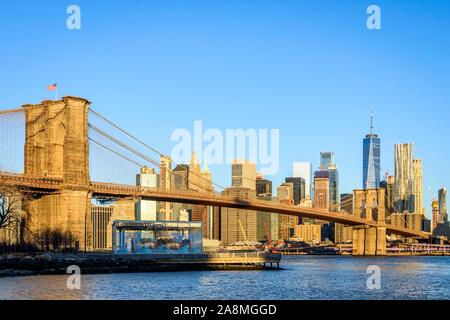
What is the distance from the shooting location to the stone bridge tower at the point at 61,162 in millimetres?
73812

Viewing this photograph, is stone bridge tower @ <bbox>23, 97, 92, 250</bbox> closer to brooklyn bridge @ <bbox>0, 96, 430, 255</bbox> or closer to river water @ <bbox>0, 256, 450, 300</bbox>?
brooklyn bridge @ <bbox>0, 96, 430, 255</bbox>

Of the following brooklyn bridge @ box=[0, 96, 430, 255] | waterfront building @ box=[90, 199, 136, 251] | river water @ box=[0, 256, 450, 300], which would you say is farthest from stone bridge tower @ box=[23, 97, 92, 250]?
waterfront building @ box=[90, 199, 136, 251]

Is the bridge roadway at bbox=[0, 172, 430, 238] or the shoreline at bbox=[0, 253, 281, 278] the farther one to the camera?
the bridge roadway at bbox=[0, 172, 430, 238]

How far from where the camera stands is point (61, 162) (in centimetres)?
7650

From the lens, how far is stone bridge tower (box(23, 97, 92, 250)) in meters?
73.8

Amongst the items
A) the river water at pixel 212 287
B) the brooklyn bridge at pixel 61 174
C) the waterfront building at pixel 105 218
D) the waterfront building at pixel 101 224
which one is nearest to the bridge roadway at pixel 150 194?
the brooklyn bridge at pixel 61 174

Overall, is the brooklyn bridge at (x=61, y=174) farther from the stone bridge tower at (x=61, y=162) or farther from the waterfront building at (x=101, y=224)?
the waterfront building at (x=101, y=224)

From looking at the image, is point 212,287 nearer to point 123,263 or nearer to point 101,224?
point 123,263

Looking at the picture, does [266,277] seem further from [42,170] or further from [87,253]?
[42,170]

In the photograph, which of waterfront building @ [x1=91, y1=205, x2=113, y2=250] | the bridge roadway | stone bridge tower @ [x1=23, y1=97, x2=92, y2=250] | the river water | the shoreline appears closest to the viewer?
the river water

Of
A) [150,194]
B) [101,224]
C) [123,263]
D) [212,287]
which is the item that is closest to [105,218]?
[101,224]
